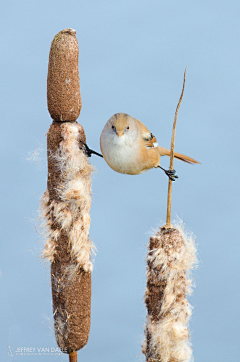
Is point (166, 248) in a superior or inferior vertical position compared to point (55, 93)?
inferior

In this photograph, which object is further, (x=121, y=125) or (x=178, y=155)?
(x=178, y=155)

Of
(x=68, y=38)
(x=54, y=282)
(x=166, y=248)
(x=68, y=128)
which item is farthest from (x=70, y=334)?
(x=68, y=38)

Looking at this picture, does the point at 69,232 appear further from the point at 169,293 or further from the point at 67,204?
the point at 169,293

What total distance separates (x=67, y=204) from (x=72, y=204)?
3 centimetres

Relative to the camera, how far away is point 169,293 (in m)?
3.70

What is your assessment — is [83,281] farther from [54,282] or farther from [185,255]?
[185,255]

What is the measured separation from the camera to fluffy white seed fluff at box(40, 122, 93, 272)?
12.9ft

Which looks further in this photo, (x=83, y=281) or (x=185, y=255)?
(x=83, y=281)

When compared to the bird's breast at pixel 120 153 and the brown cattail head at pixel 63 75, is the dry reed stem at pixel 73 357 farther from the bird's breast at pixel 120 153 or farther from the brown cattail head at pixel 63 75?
the brown cattail head at pixel 63 75

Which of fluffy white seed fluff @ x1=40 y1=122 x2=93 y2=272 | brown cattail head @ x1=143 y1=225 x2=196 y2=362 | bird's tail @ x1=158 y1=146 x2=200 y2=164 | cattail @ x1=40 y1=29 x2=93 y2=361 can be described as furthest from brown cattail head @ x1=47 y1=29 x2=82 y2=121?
brown cattail head @ x1=143 y1=225 x2=196 y2=362

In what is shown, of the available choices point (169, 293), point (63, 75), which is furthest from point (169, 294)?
point (63, 75)

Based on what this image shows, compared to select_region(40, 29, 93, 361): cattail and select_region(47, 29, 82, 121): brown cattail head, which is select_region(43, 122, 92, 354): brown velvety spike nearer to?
select_region(40, 29, 93, 361): cattail

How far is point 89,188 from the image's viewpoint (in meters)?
4.03

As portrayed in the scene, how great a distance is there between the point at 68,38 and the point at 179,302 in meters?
1.60
